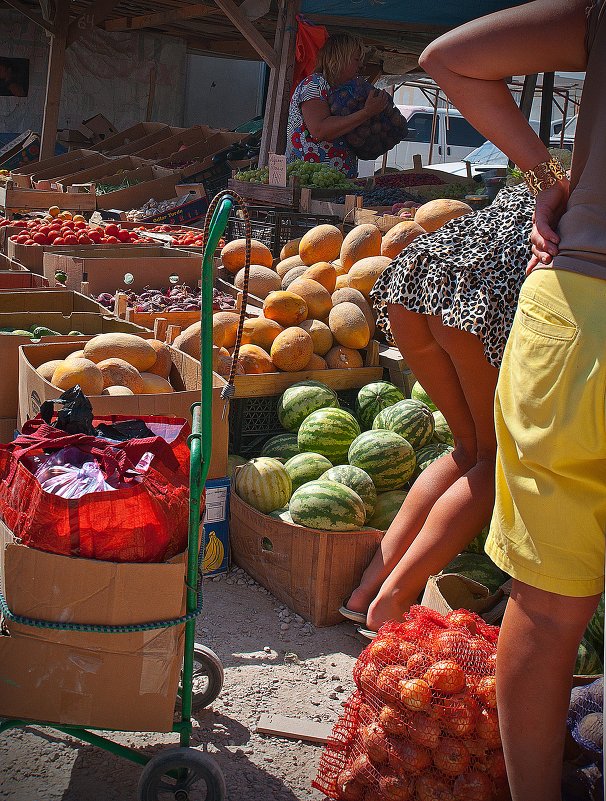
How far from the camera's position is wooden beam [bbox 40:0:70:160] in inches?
460

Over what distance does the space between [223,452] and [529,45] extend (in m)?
2.25

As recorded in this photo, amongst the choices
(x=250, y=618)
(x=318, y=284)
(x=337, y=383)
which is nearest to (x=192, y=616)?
(x=250, y=618)

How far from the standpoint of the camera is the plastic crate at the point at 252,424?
444 centimetres

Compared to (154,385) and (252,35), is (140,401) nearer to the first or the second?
(154,385)

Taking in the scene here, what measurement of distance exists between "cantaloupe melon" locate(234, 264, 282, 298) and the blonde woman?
2.57m

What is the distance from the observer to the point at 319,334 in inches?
188

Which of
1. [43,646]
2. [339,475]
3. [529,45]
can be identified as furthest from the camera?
[339,475]

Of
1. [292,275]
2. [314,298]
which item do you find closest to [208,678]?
[314,298]

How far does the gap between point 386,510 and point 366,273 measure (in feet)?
5.95

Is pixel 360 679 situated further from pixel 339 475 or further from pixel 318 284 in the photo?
pixel 318 284

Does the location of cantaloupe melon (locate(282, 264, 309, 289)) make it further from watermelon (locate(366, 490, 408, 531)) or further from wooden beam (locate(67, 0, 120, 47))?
wooden beam (locate(67, 0, 120, 47))

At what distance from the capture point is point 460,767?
2.10 m

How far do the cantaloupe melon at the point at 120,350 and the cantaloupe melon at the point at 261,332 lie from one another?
81 centimetres

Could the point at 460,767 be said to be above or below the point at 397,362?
below
